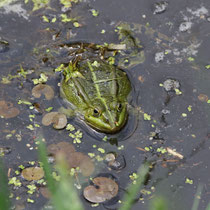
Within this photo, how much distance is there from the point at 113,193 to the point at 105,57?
1.71 meters

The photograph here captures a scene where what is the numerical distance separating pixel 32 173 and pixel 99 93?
1054 mm

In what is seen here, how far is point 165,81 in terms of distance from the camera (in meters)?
4.56

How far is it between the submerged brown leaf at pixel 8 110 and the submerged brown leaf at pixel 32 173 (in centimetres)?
70

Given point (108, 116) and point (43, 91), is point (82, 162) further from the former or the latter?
point (43, 91)

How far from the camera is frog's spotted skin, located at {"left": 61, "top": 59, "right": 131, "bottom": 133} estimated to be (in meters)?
4.00

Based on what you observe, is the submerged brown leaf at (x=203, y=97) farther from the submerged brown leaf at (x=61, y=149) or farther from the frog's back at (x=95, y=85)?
the submerged brown leaf at (x=61, y=149)

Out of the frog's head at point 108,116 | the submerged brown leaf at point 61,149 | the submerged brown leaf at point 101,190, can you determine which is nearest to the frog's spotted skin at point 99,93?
the frog's head at point 108,116

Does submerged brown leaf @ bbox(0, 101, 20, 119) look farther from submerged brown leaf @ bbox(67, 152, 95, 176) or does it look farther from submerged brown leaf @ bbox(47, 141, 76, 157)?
submerged brown leaf @ bbox(67, 152, 95, 176)

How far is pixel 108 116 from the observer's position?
395cm

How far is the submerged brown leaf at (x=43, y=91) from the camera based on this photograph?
4.46 meters

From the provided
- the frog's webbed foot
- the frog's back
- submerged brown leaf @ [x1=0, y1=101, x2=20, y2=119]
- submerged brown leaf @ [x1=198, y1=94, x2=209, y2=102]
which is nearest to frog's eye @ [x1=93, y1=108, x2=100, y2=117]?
the frog's back

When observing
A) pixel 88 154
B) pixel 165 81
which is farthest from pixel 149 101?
pixel 88 154

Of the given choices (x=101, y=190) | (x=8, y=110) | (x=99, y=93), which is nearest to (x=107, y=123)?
(x=99, y=93)

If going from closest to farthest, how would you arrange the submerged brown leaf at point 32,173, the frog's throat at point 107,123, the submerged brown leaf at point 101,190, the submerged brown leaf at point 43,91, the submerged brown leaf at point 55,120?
the submerged brown leaf at point 101,190 → the submerged brown leaf at point 32,173 → the frog's throat at point 107,123 → the submerged brown leaf at point 55,120 → the submerged brown leaf at point 43,91
